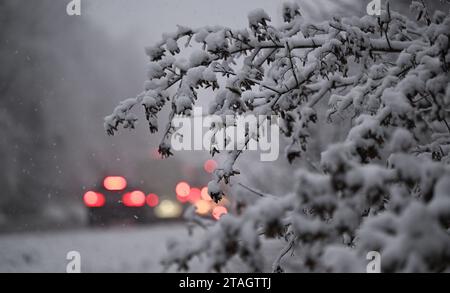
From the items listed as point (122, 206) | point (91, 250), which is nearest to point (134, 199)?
point (122, 206)

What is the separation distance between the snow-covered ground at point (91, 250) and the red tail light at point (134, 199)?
824 mm

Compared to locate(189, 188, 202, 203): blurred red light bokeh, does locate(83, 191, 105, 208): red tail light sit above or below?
above

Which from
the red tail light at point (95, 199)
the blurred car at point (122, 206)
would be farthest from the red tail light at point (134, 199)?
the red tail light at point (95, 199)

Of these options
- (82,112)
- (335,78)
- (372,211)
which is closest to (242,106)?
(335,78)

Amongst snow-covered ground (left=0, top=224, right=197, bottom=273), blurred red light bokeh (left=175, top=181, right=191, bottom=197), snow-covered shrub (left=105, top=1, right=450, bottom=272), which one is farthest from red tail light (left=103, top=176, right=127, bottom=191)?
snow-covered shrub (left=105, top=1, right=450, bottom=272)

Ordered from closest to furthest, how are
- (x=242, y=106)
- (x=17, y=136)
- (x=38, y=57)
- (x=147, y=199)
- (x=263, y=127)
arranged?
(x=242, y=106), (x=263, y=127), (x=147, y=199), (x=17, y=136), (x=38, y=57)

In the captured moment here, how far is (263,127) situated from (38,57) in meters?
17.5

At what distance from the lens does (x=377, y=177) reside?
6.06 ft

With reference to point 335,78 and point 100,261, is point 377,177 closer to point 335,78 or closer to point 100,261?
point 335,78

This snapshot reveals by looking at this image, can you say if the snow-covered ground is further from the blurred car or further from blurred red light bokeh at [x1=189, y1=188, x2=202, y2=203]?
blurred red light bokeh at [x1=189, y1=188, x2=202, y2=203]

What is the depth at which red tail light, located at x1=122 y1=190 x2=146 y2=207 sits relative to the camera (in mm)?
13149

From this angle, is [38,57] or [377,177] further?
[38,57]

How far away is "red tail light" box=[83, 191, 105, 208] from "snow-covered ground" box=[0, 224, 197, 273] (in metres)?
0.90

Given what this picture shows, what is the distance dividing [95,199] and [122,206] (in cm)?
93
